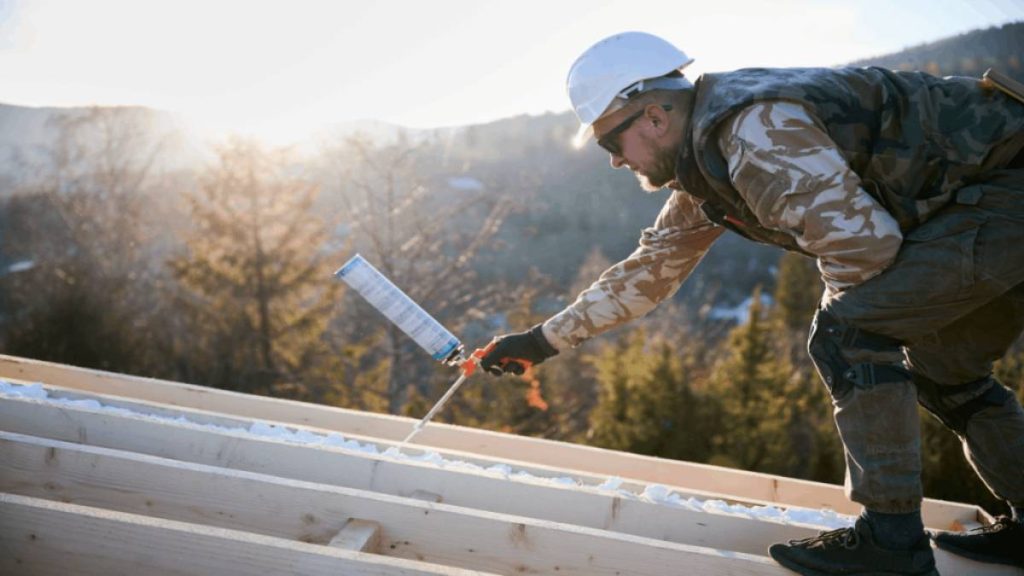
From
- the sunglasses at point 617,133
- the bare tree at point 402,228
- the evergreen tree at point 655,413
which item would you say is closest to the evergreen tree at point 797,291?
the bare tree at point 402,228

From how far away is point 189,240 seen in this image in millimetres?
14000

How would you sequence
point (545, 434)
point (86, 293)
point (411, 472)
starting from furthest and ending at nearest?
point (86, 293), point (545, 434), point (411, 472)

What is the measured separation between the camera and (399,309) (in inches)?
115

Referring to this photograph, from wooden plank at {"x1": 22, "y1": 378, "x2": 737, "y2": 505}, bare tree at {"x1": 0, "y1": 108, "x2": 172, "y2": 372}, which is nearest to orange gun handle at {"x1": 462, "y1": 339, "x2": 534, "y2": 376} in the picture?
wooden plank at {"x1": 22, "y1": 378, "x2": 737, "y2": 505}

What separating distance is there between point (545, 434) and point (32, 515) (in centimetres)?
932

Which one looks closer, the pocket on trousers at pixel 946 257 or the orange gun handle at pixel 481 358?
the pocket on trousers at pixel 946 257

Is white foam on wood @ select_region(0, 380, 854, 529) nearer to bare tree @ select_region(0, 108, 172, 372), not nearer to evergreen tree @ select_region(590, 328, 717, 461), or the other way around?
evergreen tree @ select_region(590, 328, 717, 461)

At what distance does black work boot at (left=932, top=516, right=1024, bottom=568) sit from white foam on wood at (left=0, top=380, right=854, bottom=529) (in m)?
0.35

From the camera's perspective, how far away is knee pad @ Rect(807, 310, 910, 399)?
1849 millimetres

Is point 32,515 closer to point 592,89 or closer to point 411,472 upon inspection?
point 411,472

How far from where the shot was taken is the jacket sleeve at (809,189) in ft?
5.79

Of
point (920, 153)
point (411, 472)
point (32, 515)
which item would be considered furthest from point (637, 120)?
point (32, 515)

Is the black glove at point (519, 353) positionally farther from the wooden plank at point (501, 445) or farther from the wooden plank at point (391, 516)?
the wooden plank at point (391, 516)

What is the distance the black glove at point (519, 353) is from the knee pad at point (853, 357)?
1.16 metres
